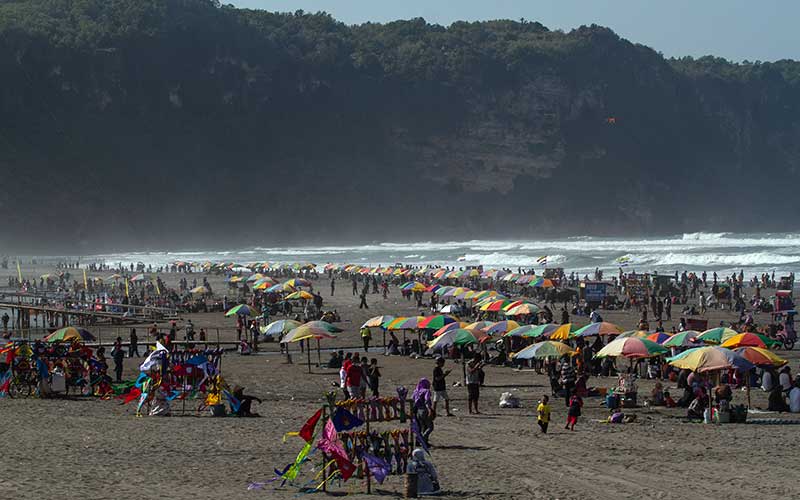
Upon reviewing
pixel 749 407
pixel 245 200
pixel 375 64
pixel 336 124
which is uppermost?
pixel 375 64

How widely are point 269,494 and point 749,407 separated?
908cm

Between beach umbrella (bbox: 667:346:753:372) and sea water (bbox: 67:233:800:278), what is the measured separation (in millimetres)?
41760

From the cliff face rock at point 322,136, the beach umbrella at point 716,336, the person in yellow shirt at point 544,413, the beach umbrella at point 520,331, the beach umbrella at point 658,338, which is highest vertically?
the cliff face rock at point 322,136

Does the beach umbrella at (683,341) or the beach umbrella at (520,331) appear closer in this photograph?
the beach umbrella at (683,341)

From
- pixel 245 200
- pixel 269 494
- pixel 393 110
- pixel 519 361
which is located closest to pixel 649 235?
pixel 393 110

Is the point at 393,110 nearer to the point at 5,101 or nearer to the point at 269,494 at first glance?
the point at 5,101

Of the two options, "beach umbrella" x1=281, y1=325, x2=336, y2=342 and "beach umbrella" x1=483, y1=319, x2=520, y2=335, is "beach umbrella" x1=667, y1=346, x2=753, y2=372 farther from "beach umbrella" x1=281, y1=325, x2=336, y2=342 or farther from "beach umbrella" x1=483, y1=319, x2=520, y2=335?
"beach umbrella" x1=281, y1=325, x2=336, y2=342

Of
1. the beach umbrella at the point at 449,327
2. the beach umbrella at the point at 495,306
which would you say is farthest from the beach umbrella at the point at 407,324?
the beach umbrella at the point at 495,306

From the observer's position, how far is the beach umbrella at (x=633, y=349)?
58.0 ft

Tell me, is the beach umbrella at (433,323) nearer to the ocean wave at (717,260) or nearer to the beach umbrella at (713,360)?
the beach umbrella at (713,360)

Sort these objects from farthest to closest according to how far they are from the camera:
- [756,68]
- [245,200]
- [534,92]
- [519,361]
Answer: [756,68] → [534,92] → [245,200] → [519,361]

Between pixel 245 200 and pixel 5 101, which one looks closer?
pixel 5 101

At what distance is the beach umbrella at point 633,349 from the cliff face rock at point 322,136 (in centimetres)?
8721

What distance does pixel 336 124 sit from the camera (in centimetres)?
12281
